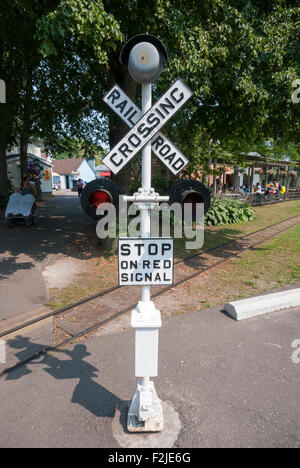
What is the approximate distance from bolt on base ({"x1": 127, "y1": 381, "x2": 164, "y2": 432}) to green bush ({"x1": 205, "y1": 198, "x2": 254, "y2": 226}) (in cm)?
1184

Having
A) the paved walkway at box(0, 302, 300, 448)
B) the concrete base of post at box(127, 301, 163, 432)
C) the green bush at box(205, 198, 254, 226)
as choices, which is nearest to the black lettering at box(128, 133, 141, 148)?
the concrete base of post at box(127, 301, 163, 432)

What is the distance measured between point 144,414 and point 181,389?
2.57 ft

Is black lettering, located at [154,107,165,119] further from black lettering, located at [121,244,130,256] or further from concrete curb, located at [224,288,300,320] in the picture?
concrete curb, located at [224,288,300,320]

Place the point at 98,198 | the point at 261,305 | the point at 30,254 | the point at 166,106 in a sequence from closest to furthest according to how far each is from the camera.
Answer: the point at 166,106 → the point at 98,198 → the point at 261,305 → the point at 30,254

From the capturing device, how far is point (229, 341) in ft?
14.6

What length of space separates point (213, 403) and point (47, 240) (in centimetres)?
803

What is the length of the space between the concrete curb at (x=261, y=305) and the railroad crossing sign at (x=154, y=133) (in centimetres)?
351

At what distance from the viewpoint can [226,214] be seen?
1509 centimetres

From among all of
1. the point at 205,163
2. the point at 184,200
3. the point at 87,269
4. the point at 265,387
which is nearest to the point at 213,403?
the point at 265,387

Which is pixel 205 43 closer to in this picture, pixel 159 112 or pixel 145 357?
pixel 159 112

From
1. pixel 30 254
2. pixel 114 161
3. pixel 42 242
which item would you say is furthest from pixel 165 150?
pixel 42 242

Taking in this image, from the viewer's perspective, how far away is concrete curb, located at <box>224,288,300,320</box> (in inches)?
203

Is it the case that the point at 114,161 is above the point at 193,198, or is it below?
above

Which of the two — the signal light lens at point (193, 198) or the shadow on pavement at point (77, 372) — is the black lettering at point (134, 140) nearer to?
the signal light lens at point (193, 198)
